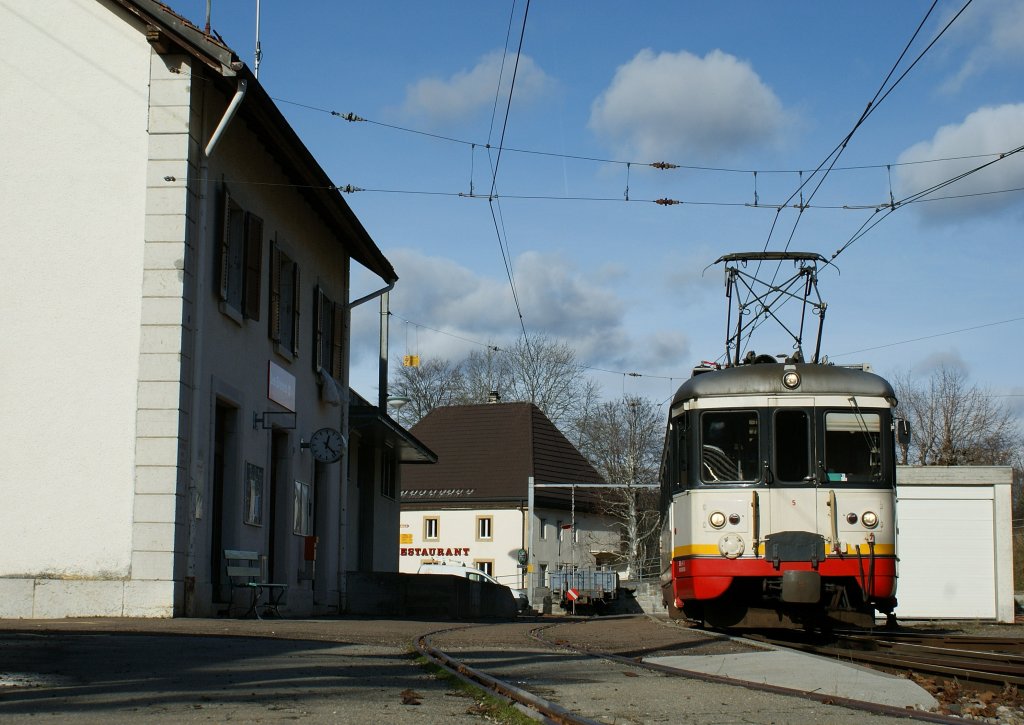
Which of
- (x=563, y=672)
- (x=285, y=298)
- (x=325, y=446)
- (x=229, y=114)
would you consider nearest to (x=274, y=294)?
(x=285, y=298)

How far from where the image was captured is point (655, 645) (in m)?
13.1

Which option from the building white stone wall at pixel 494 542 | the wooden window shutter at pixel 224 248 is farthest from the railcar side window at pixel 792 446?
the building white stone wall at pixel 494 542

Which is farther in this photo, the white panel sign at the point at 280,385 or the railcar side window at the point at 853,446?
the white panel sign at the point at 280,385

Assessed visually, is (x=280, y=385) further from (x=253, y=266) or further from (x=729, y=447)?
(x=729, y=447)

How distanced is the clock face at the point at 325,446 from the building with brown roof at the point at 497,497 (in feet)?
126

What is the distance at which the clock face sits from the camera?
22.2m

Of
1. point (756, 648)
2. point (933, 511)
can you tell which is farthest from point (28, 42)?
point (933, 511)

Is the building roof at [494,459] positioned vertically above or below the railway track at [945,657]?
above

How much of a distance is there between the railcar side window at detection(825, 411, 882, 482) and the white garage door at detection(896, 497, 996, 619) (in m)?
12.6

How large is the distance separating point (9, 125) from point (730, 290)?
33.8 feet

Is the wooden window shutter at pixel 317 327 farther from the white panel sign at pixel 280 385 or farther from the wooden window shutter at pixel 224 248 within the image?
the wooden window shutter at pixel 224 248

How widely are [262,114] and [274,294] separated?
12.0 ft

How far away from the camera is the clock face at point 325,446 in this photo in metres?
22.2

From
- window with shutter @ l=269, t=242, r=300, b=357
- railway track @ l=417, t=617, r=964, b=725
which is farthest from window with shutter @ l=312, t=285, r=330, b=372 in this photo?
railway track @ l=417, t=617, r=964, b=725
